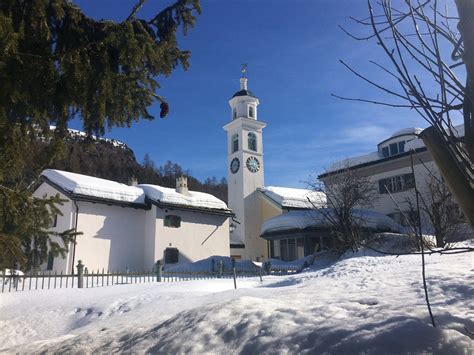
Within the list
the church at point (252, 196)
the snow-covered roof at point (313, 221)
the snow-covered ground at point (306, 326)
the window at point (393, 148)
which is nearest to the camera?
the snow-covered ground at point (306, 326)

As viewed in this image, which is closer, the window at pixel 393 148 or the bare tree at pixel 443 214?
the bare tree at pixel 443 214

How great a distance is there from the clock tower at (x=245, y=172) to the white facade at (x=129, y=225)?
30.5 ft

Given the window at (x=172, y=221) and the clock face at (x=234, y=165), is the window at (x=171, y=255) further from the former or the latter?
the clock face at (x=234, y=165)

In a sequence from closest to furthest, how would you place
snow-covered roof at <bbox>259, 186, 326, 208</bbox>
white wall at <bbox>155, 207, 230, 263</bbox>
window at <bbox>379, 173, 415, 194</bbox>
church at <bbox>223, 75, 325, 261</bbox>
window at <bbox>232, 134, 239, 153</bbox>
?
white wall at <bbox>155, 207, 230, 263</bbox> → window at <bbox>379, 173, 415, 194</bbox> → snow-covered roof at <bbox>259, 186, 326, 208</bbox> → church at <bbox>223, 75, 325, 261</bbox> → window at <bbox>232, 134, 239, 153</bbox>

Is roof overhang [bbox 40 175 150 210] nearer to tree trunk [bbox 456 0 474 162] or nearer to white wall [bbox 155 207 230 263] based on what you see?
white wall [bbox 155 207 230 263]

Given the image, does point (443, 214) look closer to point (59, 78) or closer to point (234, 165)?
point (59, 78)

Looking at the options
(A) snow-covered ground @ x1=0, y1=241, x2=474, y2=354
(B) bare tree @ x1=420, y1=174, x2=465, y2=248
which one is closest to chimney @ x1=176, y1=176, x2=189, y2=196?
(B) bare tree @ x1=420, y1=174, x2=465, y2=248

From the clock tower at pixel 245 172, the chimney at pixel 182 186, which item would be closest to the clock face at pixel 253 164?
the clock tower at pixel 245 172

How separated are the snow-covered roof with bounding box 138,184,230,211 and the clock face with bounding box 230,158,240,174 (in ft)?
41.1

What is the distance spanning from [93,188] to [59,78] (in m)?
22.9

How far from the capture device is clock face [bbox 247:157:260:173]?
45.8 m

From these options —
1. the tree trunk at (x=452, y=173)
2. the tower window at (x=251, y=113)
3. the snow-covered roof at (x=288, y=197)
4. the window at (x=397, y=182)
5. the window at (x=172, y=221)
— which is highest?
the tower window at (x=251, y=113)

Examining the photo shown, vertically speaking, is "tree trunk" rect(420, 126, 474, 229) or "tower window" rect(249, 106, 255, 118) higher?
"tower window" rect(249, 106, 255, 118)

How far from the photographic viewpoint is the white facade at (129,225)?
26094 mm
